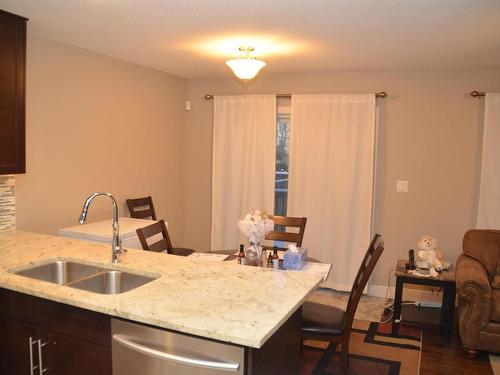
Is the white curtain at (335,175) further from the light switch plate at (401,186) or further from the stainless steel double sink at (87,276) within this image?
the stainless steel double sink at (87,276)

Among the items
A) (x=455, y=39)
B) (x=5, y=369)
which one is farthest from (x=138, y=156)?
(x=455, y=39)

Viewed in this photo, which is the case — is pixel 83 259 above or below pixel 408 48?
below

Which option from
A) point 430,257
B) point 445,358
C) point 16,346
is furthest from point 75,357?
point 430,257

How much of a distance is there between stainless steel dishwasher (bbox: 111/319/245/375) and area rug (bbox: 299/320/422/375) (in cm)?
177

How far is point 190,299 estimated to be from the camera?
75.5 inches

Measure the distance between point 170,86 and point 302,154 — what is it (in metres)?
1.76

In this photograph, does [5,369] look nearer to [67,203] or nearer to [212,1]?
[67,203]

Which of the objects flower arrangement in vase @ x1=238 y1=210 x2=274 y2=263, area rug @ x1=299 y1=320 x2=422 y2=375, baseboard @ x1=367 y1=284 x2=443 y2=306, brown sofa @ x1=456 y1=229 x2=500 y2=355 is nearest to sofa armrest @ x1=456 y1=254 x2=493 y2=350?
brown sofa @ x1=456 y1=229 x2=500 y2=355

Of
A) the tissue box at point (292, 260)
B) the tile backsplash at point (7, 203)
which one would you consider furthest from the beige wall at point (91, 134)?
the tissue box at point (292, 260)

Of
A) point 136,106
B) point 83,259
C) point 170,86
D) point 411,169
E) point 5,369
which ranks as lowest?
point 5,369

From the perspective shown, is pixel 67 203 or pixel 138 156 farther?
pixel 138 156

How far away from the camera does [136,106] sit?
4.79 metres

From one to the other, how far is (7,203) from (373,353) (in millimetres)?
3054

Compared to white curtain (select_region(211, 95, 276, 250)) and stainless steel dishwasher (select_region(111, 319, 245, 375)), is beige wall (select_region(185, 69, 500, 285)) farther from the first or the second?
stainless steel dishwasher (select_region(111, 319, 245, 375))
